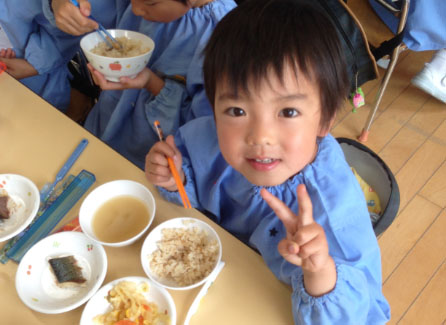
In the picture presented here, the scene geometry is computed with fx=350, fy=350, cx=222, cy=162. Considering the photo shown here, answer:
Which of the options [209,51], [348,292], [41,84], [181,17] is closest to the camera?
[348,292]

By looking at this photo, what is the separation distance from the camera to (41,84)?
1.65 meters

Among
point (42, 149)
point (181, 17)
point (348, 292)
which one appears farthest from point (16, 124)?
point (348, 292)

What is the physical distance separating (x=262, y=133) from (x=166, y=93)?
598 mm

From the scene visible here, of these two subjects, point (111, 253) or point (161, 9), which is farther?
point (161, 9)

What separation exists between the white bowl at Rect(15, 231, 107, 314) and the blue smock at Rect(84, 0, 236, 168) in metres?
0.55

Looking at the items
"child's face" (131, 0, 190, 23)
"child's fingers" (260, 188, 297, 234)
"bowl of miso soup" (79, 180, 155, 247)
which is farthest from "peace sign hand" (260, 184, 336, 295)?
"child's face" (131, 0, 190, 23)

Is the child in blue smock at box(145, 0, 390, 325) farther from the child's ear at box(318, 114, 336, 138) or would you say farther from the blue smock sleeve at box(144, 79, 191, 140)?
the blue smock sleeve at box(144, 79, 191, 140)

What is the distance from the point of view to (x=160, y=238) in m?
0.82

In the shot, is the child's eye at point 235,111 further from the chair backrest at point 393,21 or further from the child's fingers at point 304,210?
the chair backrest at point 393,21

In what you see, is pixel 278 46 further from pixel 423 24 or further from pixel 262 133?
pixel 423 24

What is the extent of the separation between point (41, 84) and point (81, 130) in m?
0.78

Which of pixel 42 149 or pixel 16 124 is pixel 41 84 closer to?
pixel 16 124

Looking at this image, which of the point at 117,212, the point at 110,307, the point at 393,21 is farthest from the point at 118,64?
the point at 393,21

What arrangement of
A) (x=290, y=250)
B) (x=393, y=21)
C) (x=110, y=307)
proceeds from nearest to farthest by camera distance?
(x=290, y=250)
(x=110, y=307)
(x=393, y=21)
